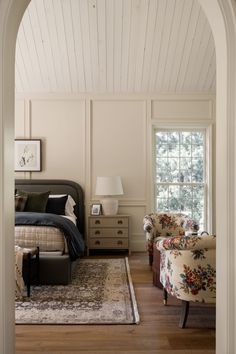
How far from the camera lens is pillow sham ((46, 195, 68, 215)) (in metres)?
5.29

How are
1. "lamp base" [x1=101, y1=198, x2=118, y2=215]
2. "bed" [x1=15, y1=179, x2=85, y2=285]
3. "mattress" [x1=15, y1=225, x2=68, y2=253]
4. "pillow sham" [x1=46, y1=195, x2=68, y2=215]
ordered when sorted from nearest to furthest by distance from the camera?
1. "bed" [x1=15, y1=179, x2=85, y2=285]
2. "mattress" [x1=15, y1=225, x2=68, y2=253]
3. "pillow sham" [x1=46, y1=195, x2=68, y2=215]
4. "lamp base" [x1=101, y1=198, x2=118, y2=215]

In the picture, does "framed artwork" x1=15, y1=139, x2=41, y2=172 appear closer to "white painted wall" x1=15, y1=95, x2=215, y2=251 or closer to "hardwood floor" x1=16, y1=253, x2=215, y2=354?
"white painted wall" x1=15, y1=95, x2=215, y2=251

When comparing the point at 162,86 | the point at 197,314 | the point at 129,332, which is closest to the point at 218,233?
the point at 129,332

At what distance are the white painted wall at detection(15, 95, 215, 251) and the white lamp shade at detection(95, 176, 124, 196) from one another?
398 millimetres

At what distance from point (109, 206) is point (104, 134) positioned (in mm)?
1305

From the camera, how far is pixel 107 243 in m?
5.56

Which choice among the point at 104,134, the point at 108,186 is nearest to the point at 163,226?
the point at 108,186

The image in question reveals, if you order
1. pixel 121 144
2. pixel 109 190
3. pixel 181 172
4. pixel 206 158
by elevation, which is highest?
pixel 121 144

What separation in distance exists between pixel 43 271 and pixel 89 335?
1335mm

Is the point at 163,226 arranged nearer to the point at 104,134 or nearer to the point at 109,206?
the point at 109,206

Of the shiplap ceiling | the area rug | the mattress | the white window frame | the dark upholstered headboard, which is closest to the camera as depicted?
the area rug

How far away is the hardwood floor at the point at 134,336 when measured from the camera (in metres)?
2.35

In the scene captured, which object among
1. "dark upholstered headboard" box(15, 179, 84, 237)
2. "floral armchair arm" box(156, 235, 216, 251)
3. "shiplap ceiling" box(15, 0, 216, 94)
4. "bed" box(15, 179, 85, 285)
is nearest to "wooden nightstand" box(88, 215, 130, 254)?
"dark upholstered headboard" box(15, 179, 84, 237)

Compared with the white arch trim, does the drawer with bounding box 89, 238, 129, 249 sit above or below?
below
